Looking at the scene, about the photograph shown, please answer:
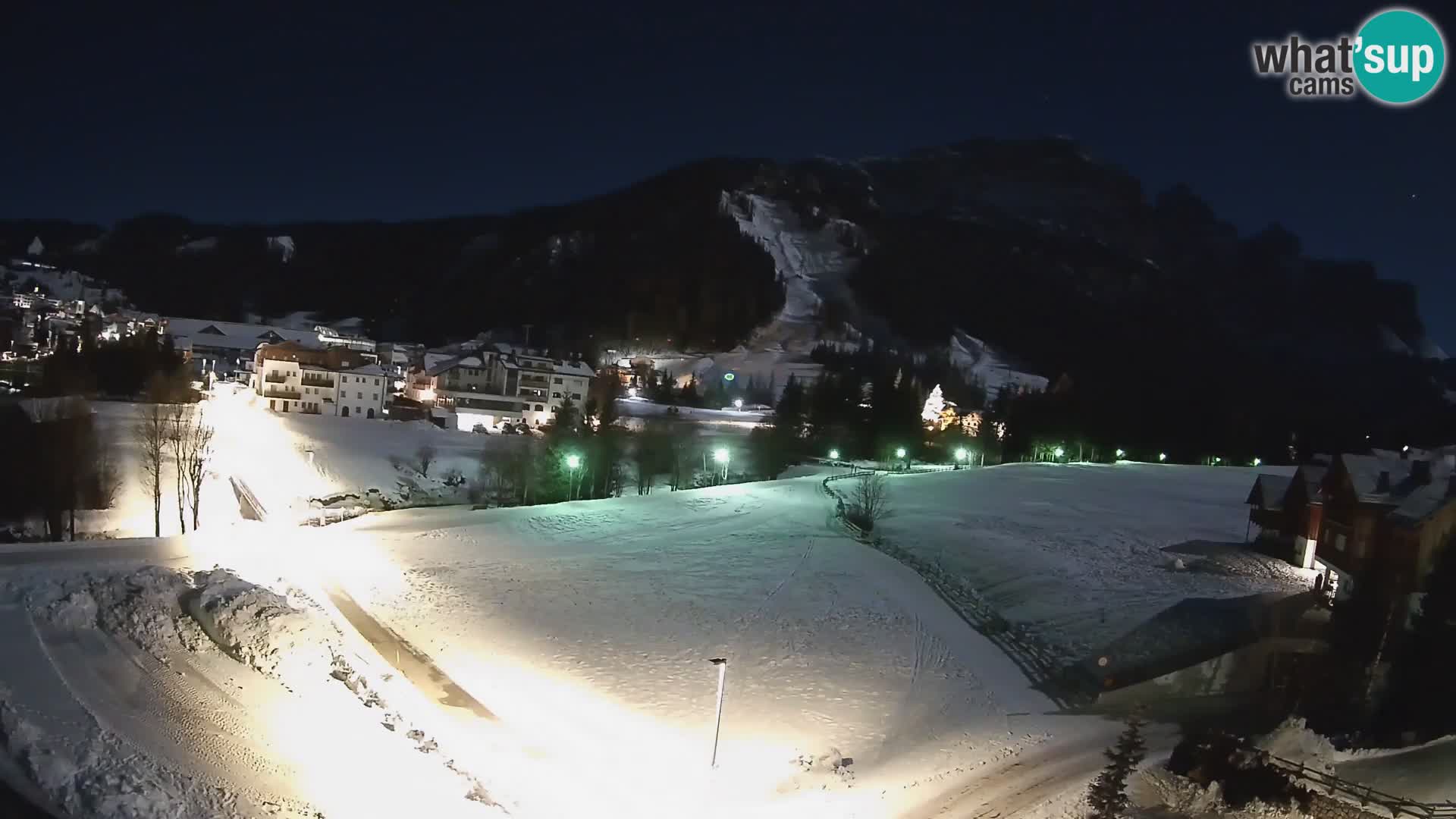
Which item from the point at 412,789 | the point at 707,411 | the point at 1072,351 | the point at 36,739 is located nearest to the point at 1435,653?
the point at 412,789

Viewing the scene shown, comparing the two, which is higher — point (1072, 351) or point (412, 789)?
point (1072, 351)

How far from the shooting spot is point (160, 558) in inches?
787

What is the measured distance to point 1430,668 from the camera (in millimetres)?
16938

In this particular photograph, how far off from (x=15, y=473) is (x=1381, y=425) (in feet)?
390

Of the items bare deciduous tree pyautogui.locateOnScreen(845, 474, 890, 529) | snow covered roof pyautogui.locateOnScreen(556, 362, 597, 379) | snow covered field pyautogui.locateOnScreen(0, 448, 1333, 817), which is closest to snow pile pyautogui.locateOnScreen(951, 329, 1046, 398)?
snow covered roof pyautogui.locateOnScreen(556, 362, 597, 379)

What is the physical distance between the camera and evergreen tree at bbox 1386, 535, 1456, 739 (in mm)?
16578

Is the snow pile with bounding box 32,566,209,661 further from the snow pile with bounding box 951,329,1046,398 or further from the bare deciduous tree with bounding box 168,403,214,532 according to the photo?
the snow pile with bounding box 951,329,1046,398

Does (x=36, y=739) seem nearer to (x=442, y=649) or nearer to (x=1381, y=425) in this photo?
(x=442, y=649)

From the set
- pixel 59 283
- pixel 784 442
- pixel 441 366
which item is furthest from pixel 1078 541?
pixel 59 283

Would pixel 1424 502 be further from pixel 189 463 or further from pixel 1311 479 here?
pixel 189 463

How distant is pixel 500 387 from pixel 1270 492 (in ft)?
183

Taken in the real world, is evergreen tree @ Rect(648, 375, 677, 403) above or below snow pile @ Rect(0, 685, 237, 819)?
above

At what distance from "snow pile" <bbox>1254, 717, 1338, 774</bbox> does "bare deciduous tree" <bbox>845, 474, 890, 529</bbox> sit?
2150 centimetres

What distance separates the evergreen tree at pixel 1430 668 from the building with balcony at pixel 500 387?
5709 cm
